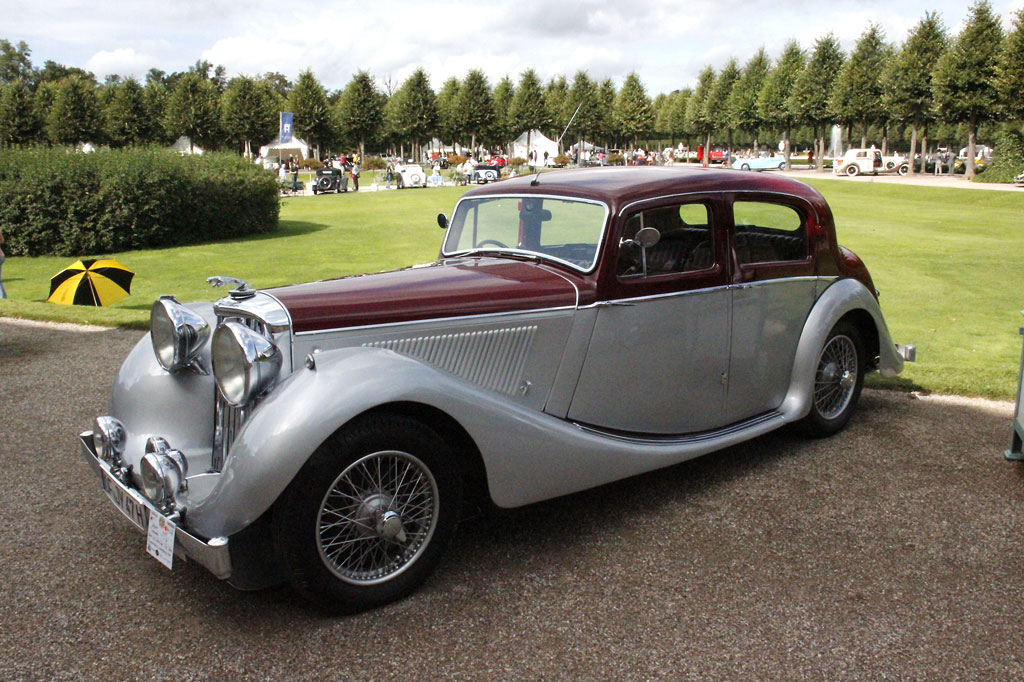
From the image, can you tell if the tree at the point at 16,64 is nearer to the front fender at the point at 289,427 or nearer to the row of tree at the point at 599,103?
the row of tree at the point at 599,103

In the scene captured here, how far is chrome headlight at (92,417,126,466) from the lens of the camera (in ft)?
11.7

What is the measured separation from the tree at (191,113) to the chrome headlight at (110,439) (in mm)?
54417

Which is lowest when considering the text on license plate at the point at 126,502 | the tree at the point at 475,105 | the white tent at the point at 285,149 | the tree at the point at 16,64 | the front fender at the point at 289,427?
the text on license plate at the point at 126,502

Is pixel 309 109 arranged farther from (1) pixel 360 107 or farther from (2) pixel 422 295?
(2) pixel 422 295

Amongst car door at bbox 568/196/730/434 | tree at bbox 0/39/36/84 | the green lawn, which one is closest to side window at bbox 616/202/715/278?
car door at bbox 568/196/730/434

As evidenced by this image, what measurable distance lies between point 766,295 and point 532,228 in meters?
1.50

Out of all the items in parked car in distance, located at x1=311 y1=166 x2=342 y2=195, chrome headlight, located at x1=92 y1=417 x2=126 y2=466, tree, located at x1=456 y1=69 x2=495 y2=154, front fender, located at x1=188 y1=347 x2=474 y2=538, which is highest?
tree, located at x1=456 y1=69 x2=495 y2=154

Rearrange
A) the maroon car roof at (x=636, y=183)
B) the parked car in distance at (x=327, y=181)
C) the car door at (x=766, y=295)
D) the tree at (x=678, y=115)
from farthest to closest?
the tree at (x=678, y=115) < the parked car in distance at (x=327, y=181) < the car door at (x=766, y=295) < the maroon car roof at (x=636, y=183)

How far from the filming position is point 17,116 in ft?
162

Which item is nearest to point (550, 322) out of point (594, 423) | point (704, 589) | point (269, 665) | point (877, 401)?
point (594, 423)

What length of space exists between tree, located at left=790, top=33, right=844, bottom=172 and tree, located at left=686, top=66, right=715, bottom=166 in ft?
40.9

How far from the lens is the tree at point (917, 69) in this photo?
44000 mm

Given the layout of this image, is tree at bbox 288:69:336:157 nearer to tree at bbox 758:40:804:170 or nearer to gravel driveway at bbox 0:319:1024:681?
tree at bbox 758:40:804:170

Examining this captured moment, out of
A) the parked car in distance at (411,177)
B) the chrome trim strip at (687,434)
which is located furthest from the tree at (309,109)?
the chrome trim strip at (687,434)
